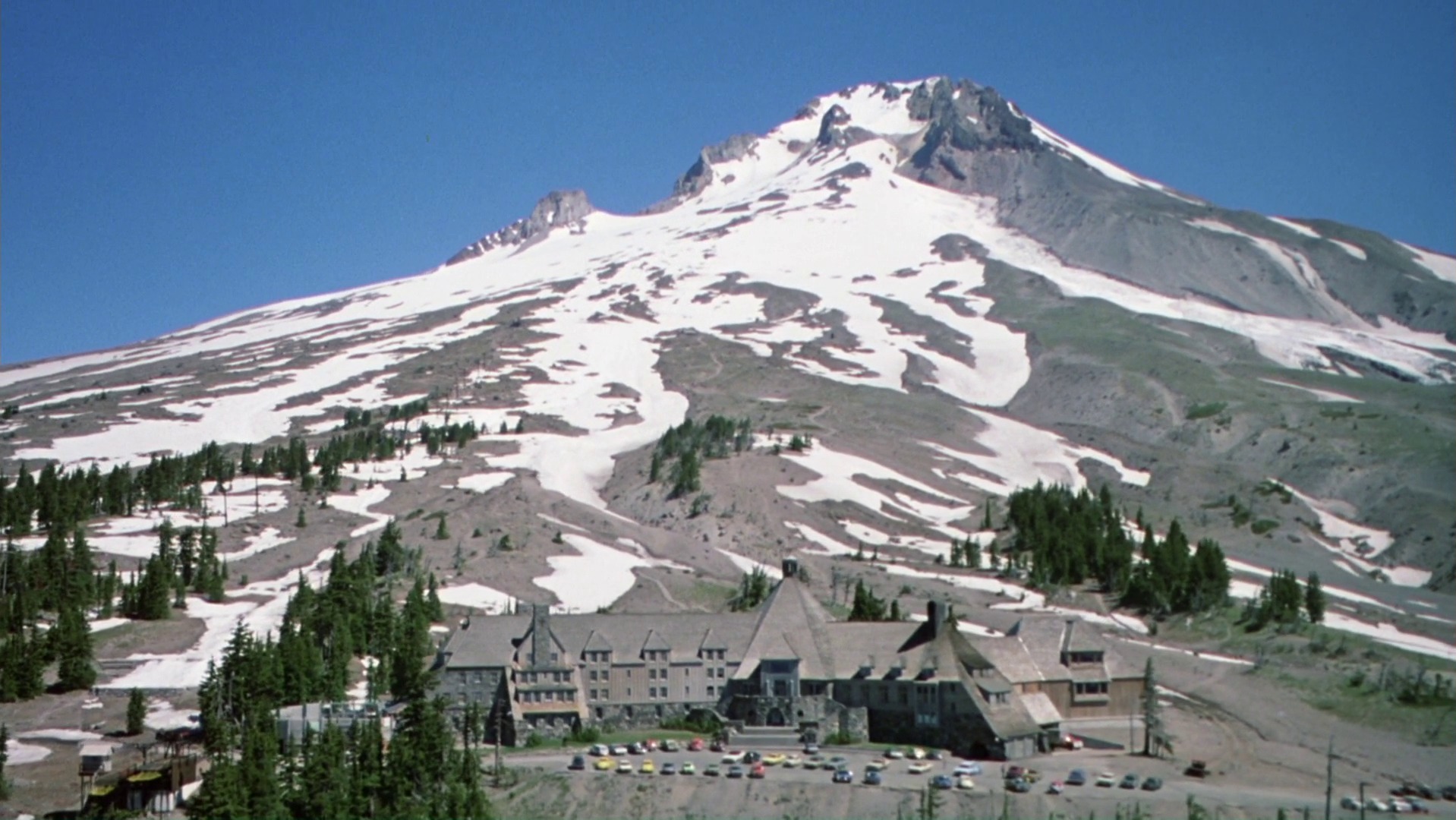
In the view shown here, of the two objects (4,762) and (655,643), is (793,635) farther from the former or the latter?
(4,762)

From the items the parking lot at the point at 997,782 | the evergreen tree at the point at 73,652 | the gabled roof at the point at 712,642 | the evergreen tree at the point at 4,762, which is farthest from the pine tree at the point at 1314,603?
the evergreen tree at the point at 4,762

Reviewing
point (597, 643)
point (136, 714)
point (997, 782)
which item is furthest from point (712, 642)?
point (136, 714)

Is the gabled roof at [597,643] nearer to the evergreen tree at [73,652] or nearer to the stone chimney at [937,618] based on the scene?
the stone chimney at [937,618]

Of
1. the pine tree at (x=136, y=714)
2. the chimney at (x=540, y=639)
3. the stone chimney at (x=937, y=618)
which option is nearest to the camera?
the stone chimney at (x=937, y=618)

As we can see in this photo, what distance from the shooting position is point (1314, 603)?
118062 mm

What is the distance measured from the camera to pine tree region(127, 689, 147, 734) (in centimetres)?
8088

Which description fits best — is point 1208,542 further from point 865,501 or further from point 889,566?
point 865,501

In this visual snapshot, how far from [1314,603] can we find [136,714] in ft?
286

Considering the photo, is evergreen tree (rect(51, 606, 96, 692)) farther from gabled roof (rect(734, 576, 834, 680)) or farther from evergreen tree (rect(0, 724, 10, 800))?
gabled roof (rect(734, 576, 834, 680))

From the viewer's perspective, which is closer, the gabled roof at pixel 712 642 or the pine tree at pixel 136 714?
the pine tree at pixel 136 714

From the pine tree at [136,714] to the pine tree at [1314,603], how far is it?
277ft

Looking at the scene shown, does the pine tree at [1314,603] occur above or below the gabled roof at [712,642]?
above

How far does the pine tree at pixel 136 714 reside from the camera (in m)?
80.9

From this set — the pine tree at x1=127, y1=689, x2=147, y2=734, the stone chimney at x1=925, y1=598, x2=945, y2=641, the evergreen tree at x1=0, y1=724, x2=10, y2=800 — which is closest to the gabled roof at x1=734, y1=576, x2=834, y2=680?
the stone chimney at x1=925, y1=598, x2=945, y2=641
